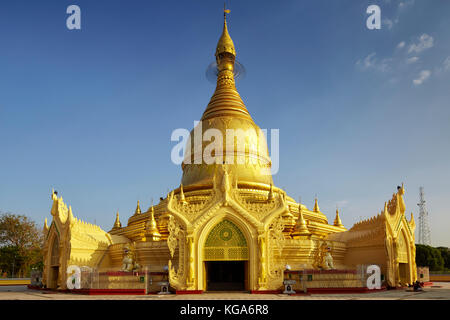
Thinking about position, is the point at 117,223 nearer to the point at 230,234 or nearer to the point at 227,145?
the point at 227,145

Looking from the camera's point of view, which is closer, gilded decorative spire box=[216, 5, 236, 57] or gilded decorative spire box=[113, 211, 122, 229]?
gilded decorative spire box=[113, 211, 122, 229]

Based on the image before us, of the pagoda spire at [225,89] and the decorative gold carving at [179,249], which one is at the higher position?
the pagoda spire at [225,89]

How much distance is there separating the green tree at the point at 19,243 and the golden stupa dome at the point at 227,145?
2343 cm

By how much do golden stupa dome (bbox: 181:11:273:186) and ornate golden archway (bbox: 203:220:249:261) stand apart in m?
8.94

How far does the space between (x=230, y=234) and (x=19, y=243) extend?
35.0 meters

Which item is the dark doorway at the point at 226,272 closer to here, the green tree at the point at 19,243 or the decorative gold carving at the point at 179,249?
the decorative gold carving at the point at 179,249

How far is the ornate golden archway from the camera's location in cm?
1905

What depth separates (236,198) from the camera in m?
19.5

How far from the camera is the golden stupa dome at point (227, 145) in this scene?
2956cm

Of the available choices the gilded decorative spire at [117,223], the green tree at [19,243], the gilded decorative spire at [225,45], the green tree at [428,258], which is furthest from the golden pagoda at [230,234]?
the green tree at [428,258]

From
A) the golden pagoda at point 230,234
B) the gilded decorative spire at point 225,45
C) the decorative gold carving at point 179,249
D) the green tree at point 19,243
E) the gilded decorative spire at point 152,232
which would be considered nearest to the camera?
the decorative gold carving at point 179,249

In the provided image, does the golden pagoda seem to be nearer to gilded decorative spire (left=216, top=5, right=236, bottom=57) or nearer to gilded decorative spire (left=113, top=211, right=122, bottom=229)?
gilded decorative spire (left=113, top=211, right=122, bottom=229)

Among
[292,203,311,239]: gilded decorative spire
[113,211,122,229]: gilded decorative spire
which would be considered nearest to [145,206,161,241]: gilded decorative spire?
[292,203,311,239]: gilded decorative spire
